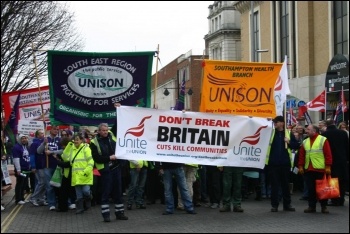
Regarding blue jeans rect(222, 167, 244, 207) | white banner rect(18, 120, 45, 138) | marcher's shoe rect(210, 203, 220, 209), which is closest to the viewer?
blue jeans rect(222, 167, 244, 207)

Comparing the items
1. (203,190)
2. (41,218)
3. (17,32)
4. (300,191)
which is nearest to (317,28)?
(17,32)

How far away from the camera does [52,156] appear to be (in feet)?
53.3

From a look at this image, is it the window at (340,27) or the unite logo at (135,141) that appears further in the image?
the window at (340,27)

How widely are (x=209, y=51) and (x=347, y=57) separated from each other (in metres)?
52.9

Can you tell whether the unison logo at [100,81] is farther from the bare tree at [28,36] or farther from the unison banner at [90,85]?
the bare tree at [28,36]

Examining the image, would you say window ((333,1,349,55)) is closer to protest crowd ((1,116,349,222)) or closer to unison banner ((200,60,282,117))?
protest crowd ((1,116,349,222))

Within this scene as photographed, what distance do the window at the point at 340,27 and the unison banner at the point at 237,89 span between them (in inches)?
881

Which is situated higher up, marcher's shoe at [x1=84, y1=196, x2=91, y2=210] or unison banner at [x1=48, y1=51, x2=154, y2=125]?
unison banner at [x1=48, y1=51, x2=154, y2=125]

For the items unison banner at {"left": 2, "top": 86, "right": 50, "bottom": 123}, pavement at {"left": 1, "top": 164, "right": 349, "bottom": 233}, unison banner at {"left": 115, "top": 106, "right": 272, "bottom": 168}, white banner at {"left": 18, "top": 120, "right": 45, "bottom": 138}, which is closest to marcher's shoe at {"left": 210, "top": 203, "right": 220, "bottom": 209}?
pavement at {"left": 1, "top": 164, "right": 349, "bottom": 233}

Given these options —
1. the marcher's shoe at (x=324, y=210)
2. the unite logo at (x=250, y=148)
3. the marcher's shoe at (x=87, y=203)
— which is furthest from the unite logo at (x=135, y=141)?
the marcher's shoe at (x=324, y=210)

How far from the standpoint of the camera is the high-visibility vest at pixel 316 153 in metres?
14.2

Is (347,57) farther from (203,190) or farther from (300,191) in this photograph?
(203,190)

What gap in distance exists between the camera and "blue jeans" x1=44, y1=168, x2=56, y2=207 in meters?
16.1

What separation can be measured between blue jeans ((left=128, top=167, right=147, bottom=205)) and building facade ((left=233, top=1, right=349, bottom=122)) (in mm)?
18231
